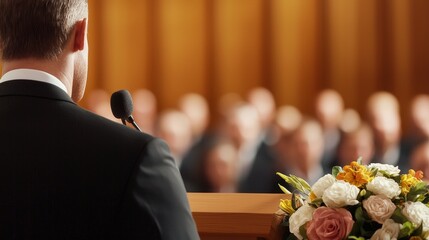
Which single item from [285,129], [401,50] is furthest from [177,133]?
[401,50]

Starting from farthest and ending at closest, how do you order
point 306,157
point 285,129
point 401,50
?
point 401,50 < point 285,129 < point 306,157

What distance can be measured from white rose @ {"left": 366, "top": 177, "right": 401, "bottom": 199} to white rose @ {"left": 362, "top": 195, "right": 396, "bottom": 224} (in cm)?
1

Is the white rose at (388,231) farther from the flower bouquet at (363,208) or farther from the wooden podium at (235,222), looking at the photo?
the wooden podium at (235,222)

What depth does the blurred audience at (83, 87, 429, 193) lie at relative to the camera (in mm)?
6090

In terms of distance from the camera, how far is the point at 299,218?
1.50m

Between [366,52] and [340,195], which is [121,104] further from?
[366,52]

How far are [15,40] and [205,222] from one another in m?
0.64

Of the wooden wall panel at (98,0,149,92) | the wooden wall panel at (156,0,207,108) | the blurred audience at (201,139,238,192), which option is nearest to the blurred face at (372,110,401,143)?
the blurred audience at (201,139,238,192)

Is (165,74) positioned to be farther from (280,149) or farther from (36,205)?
(36,205)

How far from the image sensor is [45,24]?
123 cm

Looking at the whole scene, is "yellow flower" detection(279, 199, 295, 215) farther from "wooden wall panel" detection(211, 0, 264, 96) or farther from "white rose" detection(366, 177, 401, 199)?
"wooden wall panel" detection(211, 0, 264, 96)

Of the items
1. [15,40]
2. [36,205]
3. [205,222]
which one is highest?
[15,40]

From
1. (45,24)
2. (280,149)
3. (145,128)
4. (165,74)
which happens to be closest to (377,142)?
(280,149)

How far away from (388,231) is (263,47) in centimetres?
684
